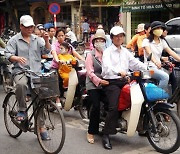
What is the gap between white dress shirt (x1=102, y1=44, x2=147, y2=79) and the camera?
5219 mm

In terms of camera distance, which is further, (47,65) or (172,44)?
(172,44)

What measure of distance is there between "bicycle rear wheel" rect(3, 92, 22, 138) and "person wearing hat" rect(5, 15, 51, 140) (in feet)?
1.09

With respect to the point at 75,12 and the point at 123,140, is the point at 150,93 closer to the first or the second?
the point at 123,140

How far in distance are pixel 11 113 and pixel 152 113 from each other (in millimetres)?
2106

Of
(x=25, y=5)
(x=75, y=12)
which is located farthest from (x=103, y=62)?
(x=25, y=5)

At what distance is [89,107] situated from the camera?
5949 mm

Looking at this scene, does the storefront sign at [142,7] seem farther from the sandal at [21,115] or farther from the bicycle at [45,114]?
the sandal at [21,115]

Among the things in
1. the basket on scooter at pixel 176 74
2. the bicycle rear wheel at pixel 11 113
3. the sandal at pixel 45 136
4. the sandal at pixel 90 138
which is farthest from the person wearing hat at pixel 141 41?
the sandal at pixel 45 136

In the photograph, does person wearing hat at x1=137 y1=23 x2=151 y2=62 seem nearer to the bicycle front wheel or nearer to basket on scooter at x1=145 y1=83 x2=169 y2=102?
basket on scooter at x1=145 y1=83 x2=169 y2=102

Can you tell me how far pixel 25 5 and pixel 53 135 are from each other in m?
30.5

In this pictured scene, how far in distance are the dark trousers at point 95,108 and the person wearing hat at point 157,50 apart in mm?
1272

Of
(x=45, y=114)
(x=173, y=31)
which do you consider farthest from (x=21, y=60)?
(x=173, y=31)

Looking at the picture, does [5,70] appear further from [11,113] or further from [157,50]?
[157,50]

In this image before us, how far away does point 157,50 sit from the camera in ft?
21.4
